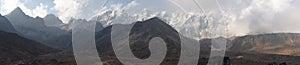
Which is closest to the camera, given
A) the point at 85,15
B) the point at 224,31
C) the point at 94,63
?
the point at 224,31

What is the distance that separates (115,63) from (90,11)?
538 feet

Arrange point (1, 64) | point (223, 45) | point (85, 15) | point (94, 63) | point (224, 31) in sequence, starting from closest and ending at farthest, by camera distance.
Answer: point (223, 45), point (224, 31), point (85, 15), point (94, 63), point (1, 64)

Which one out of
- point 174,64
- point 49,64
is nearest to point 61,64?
point 49,64

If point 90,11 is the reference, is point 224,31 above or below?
below

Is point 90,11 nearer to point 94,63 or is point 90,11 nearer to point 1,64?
point 94,63

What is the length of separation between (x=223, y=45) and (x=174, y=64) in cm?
16929

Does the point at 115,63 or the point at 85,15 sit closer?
the point at 85,15

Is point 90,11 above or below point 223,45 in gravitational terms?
above

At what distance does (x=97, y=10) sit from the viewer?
22.2 m

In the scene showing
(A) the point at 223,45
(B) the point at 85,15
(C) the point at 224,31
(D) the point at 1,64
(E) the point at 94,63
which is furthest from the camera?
(D) the point at 1,64

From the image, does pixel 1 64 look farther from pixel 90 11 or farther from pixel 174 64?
pixel 90 11

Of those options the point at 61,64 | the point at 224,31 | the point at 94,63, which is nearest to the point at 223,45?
the point at 224,31

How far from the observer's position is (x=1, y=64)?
192125 mm

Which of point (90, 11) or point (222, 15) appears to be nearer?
point (222, 15)
